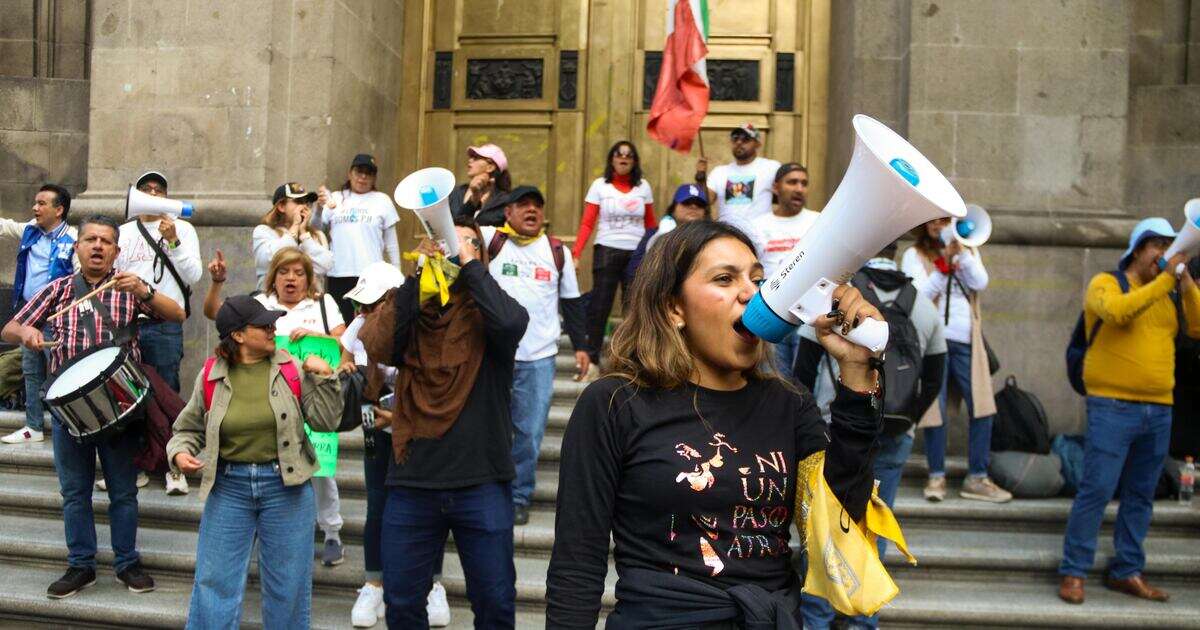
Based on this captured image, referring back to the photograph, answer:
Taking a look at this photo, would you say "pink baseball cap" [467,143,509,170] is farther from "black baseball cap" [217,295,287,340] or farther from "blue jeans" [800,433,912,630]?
"blue jeans" [800,433,912,630]

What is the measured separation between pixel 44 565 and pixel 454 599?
2687mm

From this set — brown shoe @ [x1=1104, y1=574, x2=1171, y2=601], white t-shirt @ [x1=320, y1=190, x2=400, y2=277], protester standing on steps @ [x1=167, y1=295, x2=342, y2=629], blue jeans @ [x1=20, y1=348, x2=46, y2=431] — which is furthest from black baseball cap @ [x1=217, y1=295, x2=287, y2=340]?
brown shoe @ [x1=1104, y1=574, x2=1171, y2=601]

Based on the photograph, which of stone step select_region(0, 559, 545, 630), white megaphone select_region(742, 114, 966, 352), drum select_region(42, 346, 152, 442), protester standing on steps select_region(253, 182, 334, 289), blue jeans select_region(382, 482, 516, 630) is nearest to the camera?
white megaphone select_region(742, 114, 966, 352)

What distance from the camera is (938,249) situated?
7.53 meters

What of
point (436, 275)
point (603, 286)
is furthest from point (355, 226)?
point (436, 275)

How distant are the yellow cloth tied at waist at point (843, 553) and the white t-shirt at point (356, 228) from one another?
632 cm

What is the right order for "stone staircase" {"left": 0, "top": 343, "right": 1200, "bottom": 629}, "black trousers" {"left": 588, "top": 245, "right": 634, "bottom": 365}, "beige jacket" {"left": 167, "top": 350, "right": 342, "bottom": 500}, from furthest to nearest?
"black trousers" {"left": 588, "top": 245, "right": 634, "bottom": 365} < "stone staircase" {"left": 0, "top": 343, "right": 1200, "bottom": 629} < "beige jacket" {"left": 167, "top": 350, "right": 342, "bottom": 500}

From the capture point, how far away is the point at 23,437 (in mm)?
8148

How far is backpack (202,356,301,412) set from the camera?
5.21 m

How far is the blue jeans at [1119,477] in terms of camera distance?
6.38m

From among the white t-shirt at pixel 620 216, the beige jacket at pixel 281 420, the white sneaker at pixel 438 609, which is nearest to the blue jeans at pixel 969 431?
the white t-shirt at pixel 620 216

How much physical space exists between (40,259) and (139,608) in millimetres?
3756

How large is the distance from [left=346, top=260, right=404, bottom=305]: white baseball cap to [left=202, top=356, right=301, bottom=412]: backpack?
0.50 m

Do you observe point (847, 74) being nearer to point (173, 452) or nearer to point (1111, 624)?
point (1111, 624)
